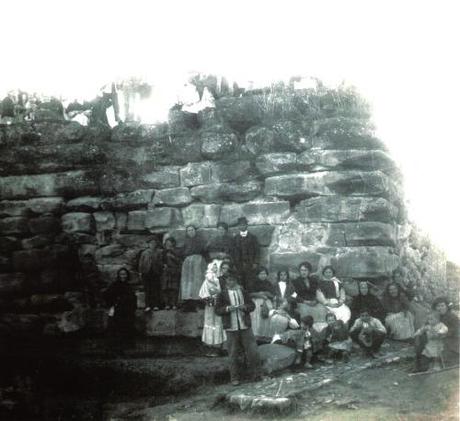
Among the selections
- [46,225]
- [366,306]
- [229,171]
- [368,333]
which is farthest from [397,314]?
[46,225]

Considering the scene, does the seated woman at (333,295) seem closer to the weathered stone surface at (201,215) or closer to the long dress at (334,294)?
the long dress at (334,294)

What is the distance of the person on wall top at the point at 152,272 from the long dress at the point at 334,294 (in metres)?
2.02

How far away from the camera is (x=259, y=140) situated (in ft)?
23.5

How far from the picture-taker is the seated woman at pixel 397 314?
20.3ft

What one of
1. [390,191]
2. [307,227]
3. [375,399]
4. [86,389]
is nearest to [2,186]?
[86,389]

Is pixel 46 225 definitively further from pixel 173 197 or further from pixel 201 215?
pixel 201 215

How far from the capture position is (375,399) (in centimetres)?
488

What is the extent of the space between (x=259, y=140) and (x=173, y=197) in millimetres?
1315

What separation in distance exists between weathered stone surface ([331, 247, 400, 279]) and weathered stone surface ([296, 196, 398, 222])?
364 mm

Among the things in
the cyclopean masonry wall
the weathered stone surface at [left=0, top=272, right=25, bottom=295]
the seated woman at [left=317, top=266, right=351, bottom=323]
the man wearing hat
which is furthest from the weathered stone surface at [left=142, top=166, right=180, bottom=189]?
the seated woman at [left=317, top=266, right=351, bottom=323]

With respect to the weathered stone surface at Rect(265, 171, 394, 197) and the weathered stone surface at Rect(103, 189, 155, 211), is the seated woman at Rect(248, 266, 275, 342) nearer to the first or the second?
the weathered stone surface at Rect(265, 171, 394, 197)

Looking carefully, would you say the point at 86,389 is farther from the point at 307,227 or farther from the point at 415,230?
the point at 415,230

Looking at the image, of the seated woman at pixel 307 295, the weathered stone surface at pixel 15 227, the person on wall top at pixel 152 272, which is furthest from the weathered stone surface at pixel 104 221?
the seated woman at pixel 307 295

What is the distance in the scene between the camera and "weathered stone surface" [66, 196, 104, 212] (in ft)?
25.2
